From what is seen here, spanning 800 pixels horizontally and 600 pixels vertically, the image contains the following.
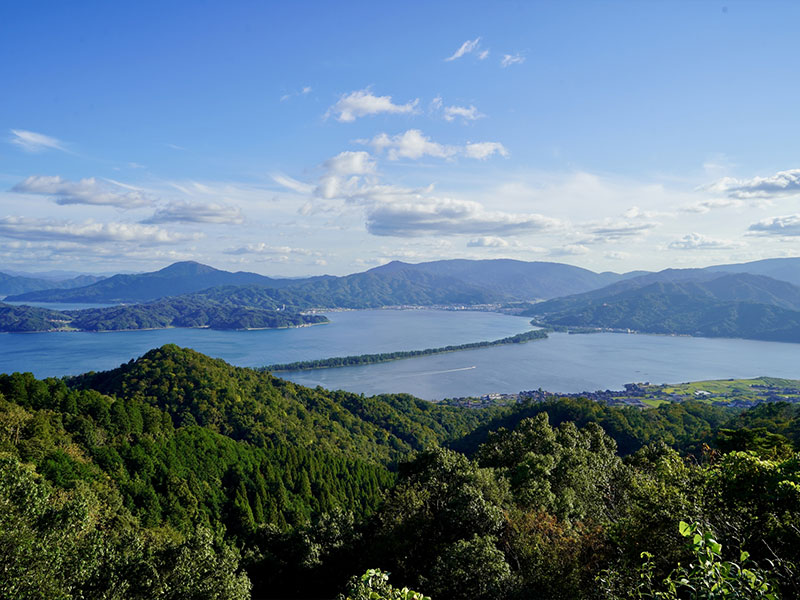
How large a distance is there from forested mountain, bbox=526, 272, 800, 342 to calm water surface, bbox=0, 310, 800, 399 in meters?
11.1

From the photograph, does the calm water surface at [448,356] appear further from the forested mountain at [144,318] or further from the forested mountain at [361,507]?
the forested mountain at [361,507]

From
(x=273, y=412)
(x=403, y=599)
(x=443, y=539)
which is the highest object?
(x=403, y=599)

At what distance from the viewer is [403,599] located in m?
2.78

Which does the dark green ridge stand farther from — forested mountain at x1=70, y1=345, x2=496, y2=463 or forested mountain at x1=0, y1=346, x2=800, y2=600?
forested mountain at x1=0, y1=346, x2=800, y2=600

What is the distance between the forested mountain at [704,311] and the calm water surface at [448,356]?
1110cm

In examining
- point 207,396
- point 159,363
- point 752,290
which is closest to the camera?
point 207,396

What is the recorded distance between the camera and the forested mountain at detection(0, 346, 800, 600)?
510 centimetres

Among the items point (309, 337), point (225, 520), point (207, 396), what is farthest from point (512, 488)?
point (309, 337)

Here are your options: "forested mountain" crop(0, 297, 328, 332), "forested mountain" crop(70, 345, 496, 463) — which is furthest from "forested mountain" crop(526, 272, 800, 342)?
"forested mountain" crop(70, 345, 496, 463)

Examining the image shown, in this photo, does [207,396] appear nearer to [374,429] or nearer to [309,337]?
[374,429]

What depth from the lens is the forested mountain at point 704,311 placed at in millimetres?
130000

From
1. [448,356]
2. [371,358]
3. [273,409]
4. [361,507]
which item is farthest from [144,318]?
[361,507]

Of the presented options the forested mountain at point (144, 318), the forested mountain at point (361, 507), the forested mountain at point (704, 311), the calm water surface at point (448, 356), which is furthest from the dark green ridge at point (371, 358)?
the forested mountain at point (144, 318)

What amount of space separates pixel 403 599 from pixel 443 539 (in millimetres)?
9415
